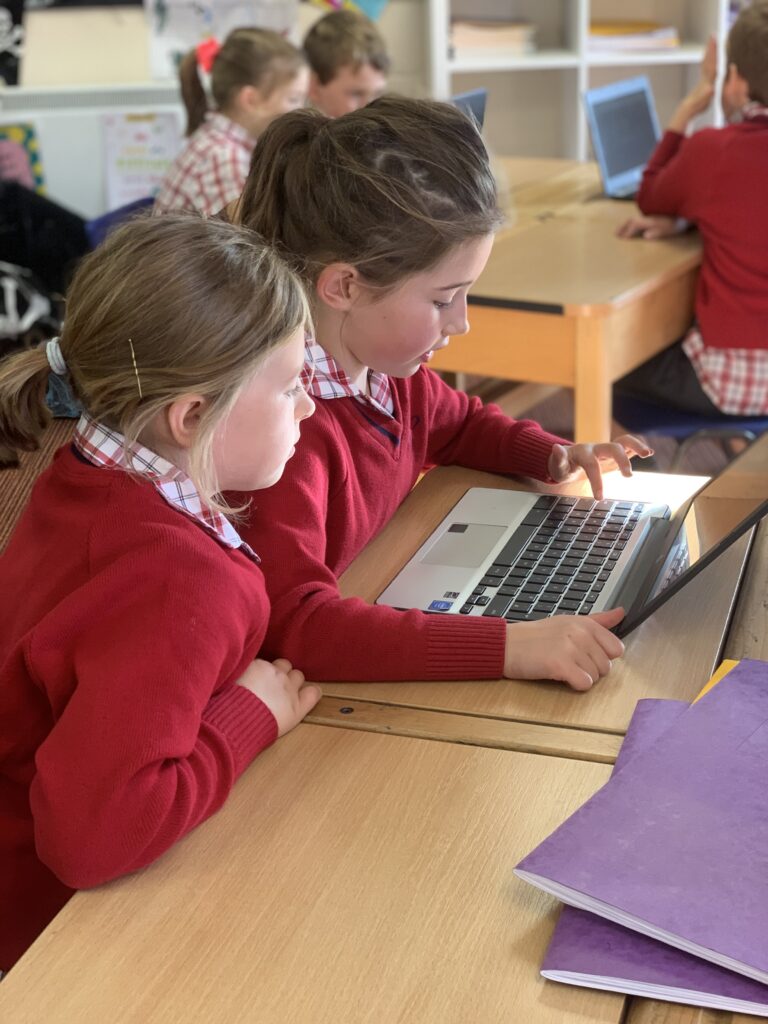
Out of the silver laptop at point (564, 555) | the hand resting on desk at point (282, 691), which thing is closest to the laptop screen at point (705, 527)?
the silver laptop at point (564, 555)

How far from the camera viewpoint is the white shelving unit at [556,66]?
402cm

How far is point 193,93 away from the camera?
3176mm

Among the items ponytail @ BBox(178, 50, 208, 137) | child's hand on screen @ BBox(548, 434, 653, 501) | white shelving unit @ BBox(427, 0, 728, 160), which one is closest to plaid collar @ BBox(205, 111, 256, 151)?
ponytail @ BBox(178, 50, 208, 137)

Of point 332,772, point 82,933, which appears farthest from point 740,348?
point 82,933

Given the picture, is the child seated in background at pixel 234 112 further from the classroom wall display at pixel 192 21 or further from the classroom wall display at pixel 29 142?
the classroom wall display at pixel 29 142

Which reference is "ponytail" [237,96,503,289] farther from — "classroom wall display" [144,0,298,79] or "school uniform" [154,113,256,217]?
"classroom wall display" [144,0,298,79]

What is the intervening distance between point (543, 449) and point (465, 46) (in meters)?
3.01

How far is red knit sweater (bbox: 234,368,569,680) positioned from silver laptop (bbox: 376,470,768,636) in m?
0.08

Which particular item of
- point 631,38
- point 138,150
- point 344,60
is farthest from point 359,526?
point 631,38

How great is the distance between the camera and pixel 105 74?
4016 millimetres

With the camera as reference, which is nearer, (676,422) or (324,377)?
(324,377)

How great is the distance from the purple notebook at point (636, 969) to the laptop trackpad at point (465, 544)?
0.52 metres

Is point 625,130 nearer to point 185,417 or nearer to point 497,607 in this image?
point 497,607

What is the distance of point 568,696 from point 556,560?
0.24 meters
